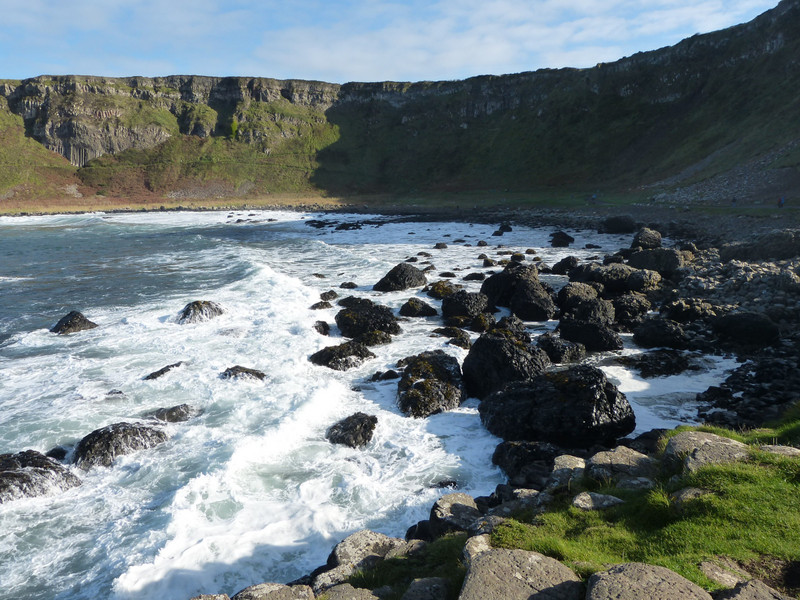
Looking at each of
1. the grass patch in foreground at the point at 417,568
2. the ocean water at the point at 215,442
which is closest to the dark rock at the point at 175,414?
the ocean water at the point at 215,442

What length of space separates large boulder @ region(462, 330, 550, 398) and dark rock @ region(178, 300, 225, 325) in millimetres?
12234

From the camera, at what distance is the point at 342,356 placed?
15.6m

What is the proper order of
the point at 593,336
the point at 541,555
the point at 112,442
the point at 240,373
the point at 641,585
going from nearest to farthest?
the point at 641,585 → the point at 541,555 → the point at 112,442 → the point at 240,373 → the point at 593,336

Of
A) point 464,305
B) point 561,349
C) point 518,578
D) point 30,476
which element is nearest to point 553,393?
point 561,349

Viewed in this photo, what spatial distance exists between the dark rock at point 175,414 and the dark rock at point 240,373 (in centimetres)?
196

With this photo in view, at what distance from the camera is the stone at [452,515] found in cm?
674

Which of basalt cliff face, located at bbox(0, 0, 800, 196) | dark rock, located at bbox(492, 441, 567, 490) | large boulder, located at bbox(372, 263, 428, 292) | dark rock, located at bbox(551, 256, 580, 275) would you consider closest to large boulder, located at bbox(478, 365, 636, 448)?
dark rock, located at bbox(492, 441, 567, 490)

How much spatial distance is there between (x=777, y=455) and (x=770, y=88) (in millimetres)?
89246

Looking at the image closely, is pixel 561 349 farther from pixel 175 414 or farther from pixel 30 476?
pixel 30 476

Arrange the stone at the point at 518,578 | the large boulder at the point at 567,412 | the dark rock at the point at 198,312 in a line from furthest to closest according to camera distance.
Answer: the dark rock at the point at 198,312
the large boulder at the point at 567,412
the stone at the point at 518,578

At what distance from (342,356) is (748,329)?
13465 mm

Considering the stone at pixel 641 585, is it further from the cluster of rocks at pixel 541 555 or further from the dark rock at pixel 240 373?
the dark rock at pixel 240 373

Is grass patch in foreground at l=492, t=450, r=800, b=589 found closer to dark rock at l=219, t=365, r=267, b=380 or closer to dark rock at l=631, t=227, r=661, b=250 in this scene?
dark rock at l=219, t=365, r=267, b=380

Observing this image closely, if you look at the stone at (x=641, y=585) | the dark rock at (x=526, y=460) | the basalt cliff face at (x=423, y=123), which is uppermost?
the basalt cliff face at (x=423, y=123)
